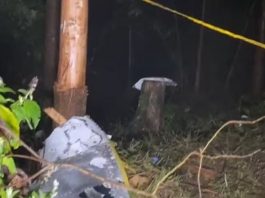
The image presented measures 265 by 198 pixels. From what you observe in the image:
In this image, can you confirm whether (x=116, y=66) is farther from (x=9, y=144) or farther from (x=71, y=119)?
(x=9, y=144)

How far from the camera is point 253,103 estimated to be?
627 cm

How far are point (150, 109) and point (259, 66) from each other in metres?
2.20

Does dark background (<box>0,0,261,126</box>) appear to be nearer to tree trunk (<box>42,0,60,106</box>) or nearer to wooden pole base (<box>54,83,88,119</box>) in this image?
tree trunk (<box>42,0,60,106</box>)

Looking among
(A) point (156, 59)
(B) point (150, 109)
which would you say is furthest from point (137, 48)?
(B) point (150, 109)

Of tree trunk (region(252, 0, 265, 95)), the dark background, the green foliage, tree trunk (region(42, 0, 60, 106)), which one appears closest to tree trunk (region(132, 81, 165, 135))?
the dark background

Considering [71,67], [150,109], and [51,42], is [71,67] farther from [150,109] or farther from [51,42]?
[51,42]

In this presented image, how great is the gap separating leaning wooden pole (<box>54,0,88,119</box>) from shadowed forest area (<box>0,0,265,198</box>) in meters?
1.88

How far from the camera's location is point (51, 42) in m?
5.88

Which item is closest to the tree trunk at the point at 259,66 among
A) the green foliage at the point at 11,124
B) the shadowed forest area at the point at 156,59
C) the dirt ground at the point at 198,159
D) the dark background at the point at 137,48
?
the shadowed forest area at the point at 156,59

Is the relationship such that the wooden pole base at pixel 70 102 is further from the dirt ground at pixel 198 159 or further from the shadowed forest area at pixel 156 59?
the shadowed forest area at pixel 156 59

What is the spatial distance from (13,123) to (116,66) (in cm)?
518

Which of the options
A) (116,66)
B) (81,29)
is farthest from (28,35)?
(81,29)

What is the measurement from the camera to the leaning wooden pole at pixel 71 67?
293cm

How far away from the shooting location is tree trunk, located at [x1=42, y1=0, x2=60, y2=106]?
5.82 metres
